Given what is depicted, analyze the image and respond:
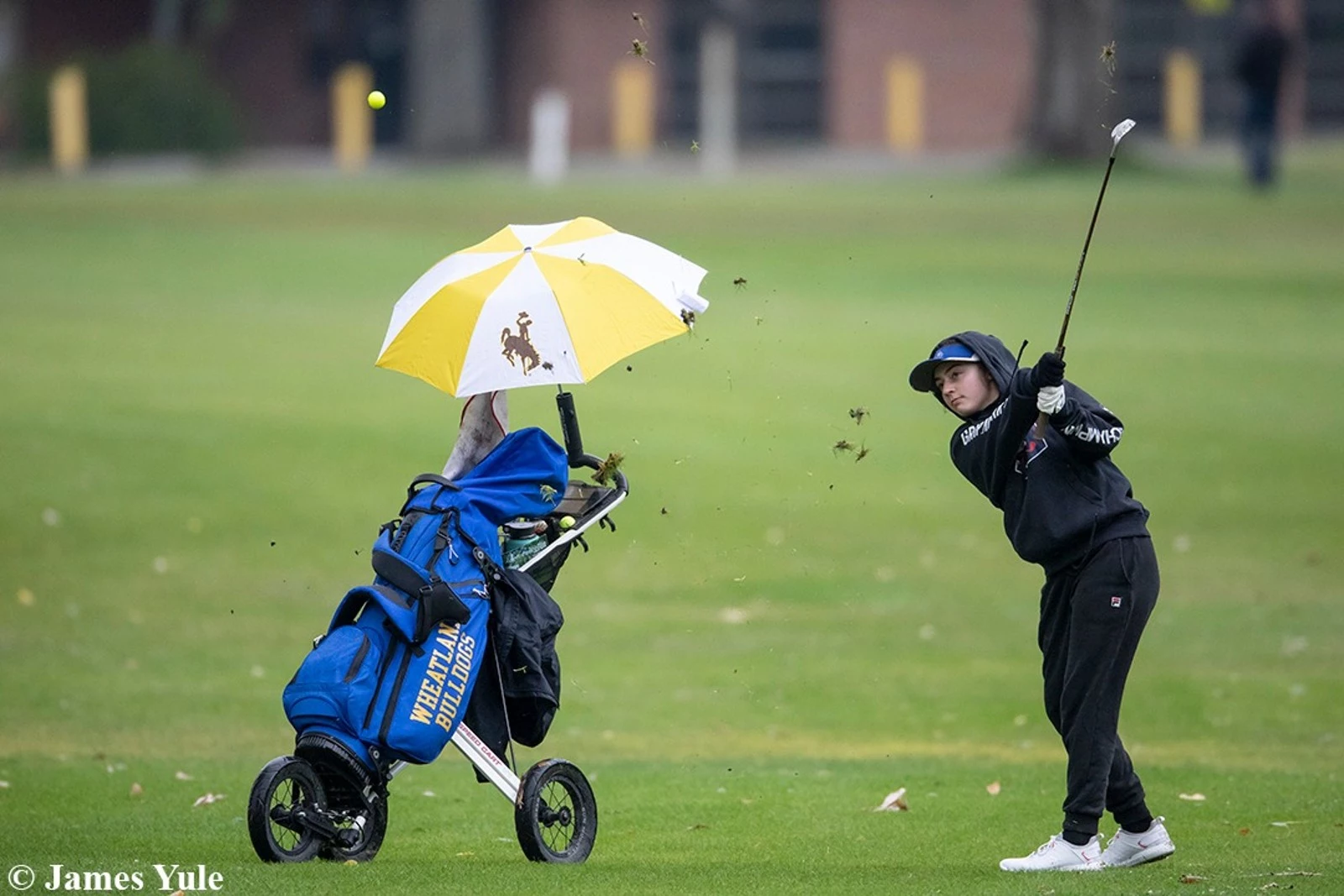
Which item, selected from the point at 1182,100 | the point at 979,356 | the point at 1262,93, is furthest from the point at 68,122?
the point at 979,356

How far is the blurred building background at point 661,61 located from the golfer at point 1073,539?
124 feet

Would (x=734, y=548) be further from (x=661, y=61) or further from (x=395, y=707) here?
(x=661, y=61)

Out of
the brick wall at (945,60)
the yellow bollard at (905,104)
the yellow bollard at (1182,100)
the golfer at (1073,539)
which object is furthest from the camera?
the brick wall at (945,60)

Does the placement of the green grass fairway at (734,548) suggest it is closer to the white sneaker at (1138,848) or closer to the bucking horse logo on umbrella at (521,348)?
the white sneaker at (1138,848)

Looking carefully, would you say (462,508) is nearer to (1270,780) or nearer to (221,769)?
(221,769)

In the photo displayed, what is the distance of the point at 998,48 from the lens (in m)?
45.8

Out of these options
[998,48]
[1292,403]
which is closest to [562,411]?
[1292,403]

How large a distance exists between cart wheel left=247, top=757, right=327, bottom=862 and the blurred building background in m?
38.3

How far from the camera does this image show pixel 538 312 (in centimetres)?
736

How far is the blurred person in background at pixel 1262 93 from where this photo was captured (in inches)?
1302

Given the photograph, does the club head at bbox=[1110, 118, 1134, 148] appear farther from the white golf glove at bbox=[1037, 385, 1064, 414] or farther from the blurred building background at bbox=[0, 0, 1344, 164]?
the blurred building background at bbox=[0, 0, 1344, 164]

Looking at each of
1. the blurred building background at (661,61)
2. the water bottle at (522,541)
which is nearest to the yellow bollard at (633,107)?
the blurred building background at (661,61)

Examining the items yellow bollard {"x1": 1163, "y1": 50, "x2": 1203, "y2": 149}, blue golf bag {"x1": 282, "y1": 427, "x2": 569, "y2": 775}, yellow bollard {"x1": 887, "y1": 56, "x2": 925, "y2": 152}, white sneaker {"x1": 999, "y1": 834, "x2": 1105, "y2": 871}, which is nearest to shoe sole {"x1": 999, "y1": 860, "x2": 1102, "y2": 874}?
white sneaker {"x1": 999, "y1": 834, "x2": 1105, "y2": 871}

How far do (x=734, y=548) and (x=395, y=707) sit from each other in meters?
9.42
